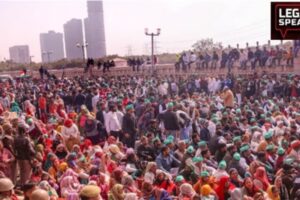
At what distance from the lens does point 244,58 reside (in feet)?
84.5

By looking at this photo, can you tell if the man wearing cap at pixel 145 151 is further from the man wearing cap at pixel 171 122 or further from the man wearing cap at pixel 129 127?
the man wearing cap at pixel 171 122

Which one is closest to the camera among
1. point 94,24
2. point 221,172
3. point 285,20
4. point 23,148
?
point 221,172

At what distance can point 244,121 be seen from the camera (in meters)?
12.3

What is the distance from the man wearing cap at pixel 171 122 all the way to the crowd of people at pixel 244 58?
13474 millimetres

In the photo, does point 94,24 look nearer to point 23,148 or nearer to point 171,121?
point 171,121

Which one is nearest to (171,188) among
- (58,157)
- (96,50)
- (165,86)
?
(58,157)

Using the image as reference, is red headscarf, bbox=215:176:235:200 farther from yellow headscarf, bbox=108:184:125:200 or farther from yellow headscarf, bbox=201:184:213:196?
yellow headscarf, bbox=108:184:125:200

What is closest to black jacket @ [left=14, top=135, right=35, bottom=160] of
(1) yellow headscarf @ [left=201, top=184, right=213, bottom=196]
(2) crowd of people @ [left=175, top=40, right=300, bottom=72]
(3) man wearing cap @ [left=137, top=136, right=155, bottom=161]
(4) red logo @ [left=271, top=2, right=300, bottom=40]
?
(3) man wearing cap @ [left=137, top=136, right=155, bottom=161]

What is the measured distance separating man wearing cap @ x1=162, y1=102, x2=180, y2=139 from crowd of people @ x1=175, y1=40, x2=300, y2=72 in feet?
44.2

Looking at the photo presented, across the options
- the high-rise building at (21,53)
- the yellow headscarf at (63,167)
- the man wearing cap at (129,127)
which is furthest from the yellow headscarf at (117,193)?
the high-rise building at (21,53)

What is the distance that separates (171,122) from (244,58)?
1477cm

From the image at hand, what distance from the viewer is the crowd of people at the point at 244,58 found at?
79.3ft

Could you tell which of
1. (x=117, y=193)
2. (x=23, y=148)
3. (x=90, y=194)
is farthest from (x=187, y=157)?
(x=90, y=194)

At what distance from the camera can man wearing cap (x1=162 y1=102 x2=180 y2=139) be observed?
11.9 m
